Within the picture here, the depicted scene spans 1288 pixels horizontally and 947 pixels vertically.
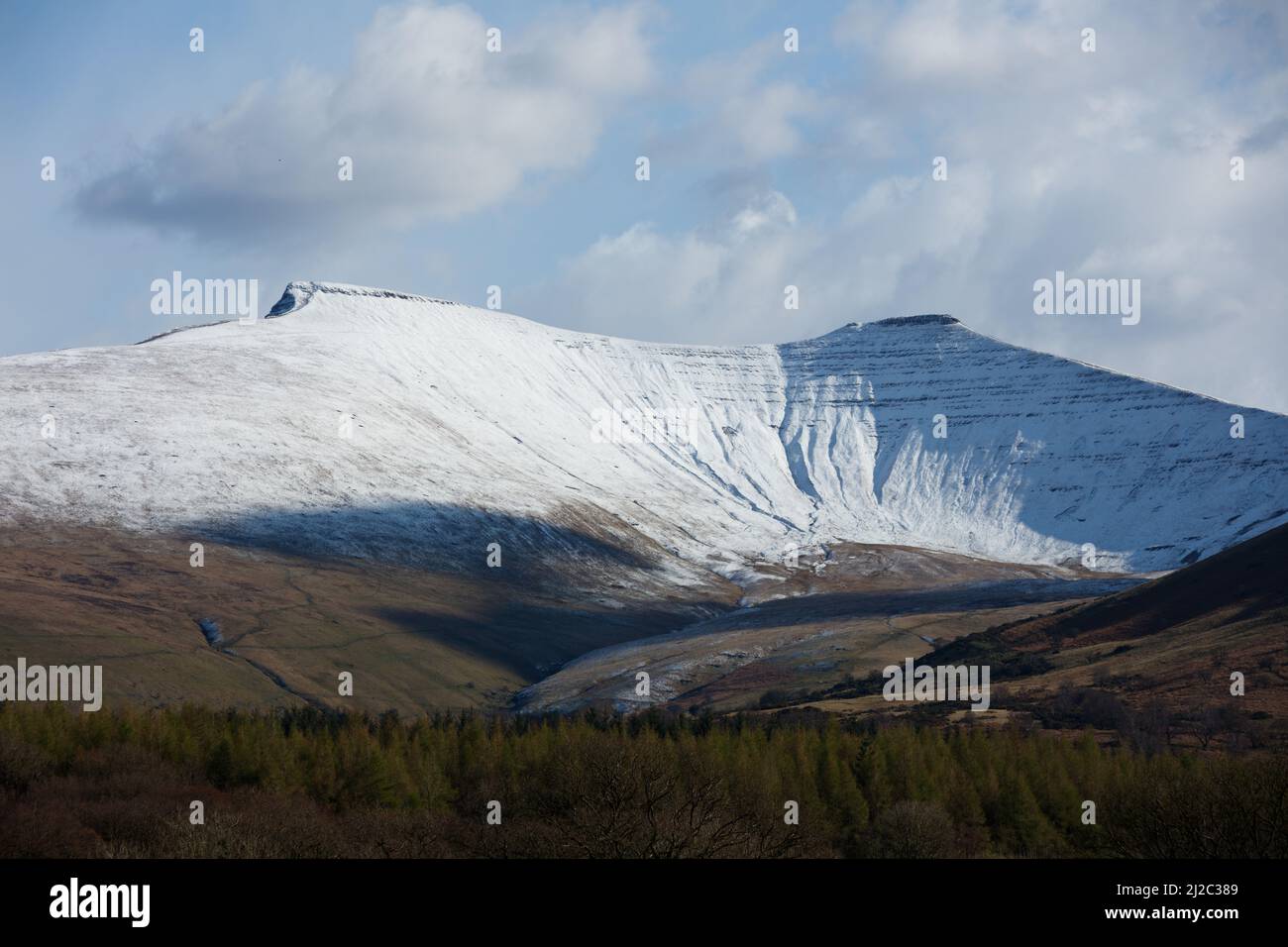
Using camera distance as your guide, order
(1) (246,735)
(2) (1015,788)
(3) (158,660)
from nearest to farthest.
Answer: (2) (1015,788), (1) (246,735), (3) (158,660)

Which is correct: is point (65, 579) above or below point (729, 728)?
above

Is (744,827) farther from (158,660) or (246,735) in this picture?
(158,660)
